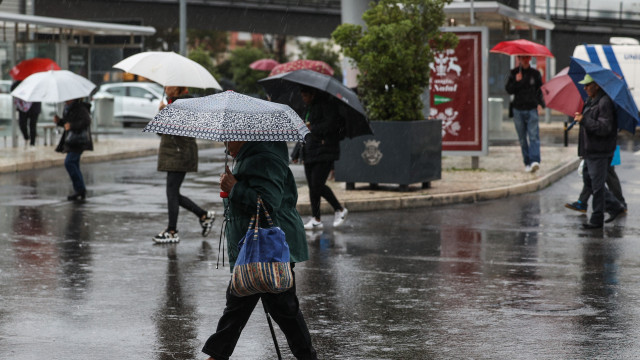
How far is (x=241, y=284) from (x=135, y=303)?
259 cm

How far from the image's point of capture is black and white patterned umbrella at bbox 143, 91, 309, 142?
539cm

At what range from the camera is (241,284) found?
5.43 meters

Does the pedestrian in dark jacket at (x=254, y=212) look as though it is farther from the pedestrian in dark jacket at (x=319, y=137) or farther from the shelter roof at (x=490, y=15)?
the shelter roof at (x=490, y=15)

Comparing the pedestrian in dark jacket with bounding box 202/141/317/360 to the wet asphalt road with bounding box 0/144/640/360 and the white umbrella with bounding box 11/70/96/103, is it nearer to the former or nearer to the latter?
the wet asphalt road with bounding box 0/144/640/360

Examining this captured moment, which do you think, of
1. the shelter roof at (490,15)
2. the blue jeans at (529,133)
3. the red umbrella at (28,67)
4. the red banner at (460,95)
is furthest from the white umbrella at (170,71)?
the red umbrella at (28,67)

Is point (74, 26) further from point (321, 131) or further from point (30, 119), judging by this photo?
point (321, 131)

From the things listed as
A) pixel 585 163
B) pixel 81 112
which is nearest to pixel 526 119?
pixel 585 163

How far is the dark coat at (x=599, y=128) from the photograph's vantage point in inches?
453

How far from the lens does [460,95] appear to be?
58.8ft

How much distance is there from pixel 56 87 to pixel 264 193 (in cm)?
1058

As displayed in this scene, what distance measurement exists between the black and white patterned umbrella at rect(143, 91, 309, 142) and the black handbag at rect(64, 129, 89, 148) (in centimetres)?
929

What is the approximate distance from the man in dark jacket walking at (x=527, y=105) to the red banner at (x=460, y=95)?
62 cm

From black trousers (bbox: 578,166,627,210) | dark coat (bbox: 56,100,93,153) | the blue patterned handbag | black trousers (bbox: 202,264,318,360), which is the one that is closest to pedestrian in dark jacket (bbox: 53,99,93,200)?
A: dark coat (bbox: 56,100,93,153)

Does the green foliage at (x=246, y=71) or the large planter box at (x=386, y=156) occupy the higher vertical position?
the green foliage at (x=246, y=71)
